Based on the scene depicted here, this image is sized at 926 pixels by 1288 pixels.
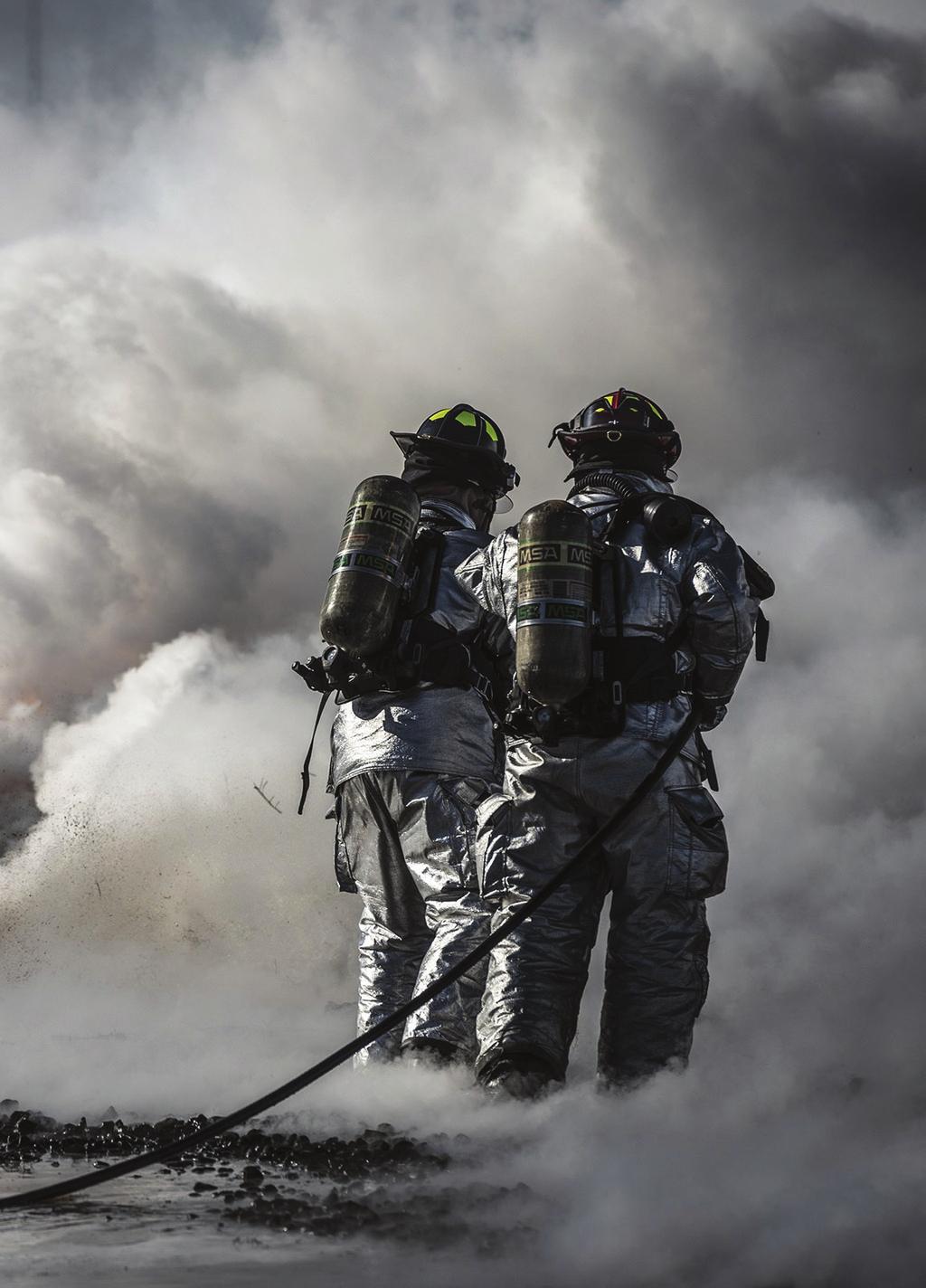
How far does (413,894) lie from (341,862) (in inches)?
17.8

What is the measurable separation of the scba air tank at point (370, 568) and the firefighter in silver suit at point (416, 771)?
0.26 metres

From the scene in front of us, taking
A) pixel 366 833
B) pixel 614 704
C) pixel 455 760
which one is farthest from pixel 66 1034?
pixel 614 704

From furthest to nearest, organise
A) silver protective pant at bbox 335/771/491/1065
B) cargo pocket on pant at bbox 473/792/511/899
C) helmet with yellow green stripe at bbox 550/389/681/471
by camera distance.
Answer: helmet with yellow green stripe at bbox 550/389/681/471, silver protective pant at bbox 335/771/491/1065, cargo pocket on pant at bbox 473/792/511/899

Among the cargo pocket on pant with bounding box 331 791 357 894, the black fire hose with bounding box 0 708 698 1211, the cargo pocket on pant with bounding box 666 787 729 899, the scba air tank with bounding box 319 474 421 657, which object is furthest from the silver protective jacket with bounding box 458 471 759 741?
the cargo pocket on pant with bounding box 331 791 357 894

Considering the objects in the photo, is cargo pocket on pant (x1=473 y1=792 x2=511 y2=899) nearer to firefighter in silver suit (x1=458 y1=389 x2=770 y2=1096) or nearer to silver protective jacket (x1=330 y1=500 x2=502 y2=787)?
firefighter in silver suit (x1=458 y1=389 x2=770 y2=1096)

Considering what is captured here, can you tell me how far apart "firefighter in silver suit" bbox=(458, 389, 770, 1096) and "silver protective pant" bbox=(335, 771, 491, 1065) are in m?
0.46

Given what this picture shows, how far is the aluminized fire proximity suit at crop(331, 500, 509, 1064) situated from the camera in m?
5.48

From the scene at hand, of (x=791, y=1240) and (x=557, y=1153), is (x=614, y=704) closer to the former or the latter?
(x=557, y=1153)

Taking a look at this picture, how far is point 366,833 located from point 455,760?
562 millimetres

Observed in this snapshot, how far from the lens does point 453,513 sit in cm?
626

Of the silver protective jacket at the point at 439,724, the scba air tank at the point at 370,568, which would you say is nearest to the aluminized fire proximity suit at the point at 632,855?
the silver protective jacket at the point at 439,724

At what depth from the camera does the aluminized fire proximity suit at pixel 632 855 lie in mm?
4539

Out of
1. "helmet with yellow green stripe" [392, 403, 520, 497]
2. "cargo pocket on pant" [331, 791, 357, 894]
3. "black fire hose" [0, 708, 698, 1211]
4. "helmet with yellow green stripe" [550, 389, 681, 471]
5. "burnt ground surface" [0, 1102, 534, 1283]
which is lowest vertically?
"burnt ground surface" [0, 1102, 534, 1283]

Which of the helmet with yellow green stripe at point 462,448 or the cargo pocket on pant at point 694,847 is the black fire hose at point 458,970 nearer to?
the cargo pocket on pant at point 694,847
